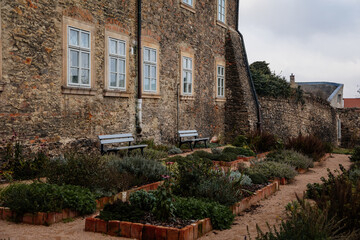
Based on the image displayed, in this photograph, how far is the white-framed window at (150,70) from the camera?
12.2 meters

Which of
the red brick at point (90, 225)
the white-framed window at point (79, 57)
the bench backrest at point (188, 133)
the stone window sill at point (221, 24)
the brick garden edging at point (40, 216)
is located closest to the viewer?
the red brick at point (90, 225)

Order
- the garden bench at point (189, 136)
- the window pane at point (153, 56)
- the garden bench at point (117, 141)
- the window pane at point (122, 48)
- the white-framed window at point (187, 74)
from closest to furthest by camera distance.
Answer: the garden bench at point (117, 141) → the window pane at point (122, 48) → the window pane at point (153, 56) → the garden bench at point (189, 136) → the white-framed window at point (187, 74)

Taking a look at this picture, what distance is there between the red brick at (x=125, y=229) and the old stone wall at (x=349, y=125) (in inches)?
974

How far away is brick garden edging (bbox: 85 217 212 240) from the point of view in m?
4.12

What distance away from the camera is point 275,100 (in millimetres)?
19031

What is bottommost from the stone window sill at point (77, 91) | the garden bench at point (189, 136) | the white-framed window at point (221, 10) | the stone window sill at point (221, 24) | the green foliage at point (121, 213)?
the green foliage at point (121, 213)

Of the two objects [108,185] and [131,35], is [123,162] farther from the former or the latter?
[131,35]

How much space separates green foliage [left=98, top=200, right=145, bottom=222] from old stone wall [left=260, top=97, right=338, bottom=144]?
13.9 m

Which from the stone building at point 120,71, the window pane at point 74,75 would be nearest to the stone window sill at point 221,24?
the stone building at point 120,71

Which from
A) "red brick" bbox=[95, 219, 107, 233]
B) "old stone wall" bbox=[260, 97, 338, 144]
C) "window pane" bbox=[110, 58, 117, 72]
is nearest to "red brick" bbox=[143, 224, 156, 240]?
"red brick" bbox=[95, 219, 107, 233]

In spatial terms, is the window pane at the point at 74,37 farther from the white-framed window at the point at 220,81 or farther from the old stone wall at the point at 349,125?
the old stone wall at the point at 349,125

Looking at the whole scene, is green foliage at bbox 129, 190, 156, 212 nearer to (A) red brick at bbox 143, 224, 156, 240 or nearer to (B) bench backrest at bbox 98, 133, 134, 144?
(A) red brick at bbox 143, 224, 156, 240

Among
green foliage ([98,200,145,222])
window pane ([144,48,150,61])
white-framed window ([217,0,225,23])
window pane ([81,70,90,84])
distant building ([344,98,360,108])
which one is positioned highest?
white-framed window ([217,0,225,23])

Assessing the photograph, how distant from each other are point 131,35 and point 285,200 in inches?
289
